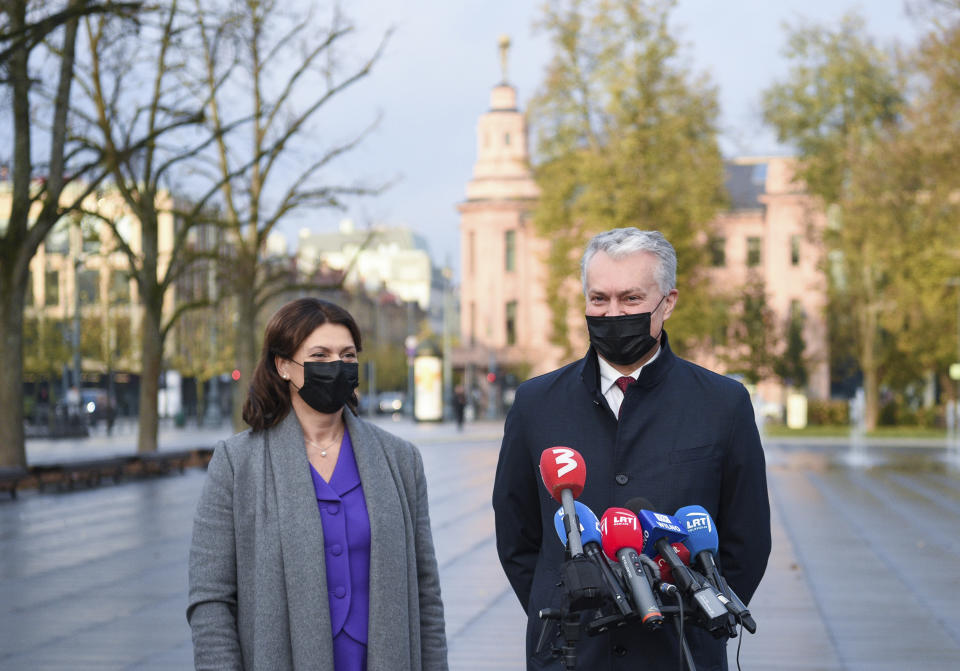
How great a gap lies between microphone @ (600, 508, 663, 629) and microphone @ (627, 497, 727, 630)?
64 mm

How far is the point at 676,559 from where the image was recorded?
10.0ft

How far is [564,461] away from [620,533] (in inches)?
8.4

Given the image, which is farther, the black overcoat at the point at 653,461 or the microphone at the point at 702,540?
the black overcoat at the point at 653,461

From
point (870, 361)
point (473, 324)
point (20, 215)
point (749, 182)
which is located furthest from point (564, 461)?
point (749, 182)

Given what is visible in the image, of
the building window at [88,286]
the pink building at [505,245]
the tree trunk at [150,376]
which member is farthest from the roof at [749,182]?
the tree trunk at [150,376]

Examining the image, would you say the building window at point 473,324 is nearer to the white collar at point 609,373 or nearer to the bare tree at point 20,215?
the bare tree at point 20,215

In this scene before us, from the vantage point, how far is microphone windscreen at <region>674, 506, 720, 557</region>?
317 centimetres

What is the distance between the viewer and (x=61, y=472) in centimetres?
2486

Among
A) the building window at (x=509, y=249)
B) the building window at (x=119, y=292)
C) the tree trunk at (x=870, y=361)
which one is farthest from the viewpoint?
the building window at (x=509, y=249)

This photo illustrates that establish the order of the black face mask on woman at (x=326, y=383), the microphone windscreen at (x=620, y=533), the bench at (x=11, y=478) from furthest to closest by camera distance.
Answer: the bench at (x=11, y=478) < the black face mask on woman at (x=326, y=383) < the microphone windscreen at (x=620, y=533)

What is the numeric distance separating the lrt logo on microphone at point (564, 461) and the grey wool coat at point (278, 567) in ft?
3.31

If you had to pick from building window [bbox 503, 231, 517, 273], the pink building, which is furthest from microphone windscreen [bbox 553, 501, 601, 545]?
building window [bbox 503, 231, 517, 273]

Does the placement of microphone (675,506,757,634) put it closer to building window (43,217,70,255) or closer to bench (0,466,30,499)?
bench (0,466,30,499)

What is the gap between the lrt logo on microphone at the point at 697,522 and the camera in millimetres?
3170
